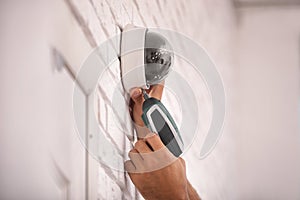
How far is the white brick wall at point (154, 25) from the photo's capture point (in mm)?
1308

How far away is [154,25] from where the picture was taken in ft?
6.40

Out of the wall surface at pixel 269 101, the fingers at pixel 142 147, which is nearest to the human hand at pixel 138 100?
the fingers at pixel 142 147

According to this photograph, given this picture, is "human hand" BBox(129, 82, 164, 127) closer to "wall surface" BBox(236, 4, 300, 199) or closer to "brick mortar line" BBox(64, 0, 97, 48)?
"brick mortar line" BBox(64, 0, 97, 48)

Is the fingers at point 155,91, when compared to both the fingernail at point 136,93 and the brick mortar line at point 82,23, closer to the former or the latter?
the fingernail at point 136,93

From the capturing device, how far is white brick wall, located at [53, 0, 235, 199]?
1.31 meters

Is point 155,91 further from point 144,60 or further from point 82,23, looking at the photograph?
point 82,23

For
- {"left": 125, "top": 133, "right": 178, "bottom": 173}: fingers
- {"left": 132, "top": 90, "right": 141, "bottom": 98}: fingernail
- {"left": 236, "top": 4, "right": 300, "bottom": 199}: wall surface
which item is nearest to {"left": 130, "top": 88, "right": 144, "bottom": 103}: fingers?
{"left": 132, "top": 90, "right": 141, "bottom": 98}: fingernail

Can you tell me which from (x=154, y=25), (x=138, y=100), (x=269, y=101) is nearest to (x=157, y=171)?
(x=138, y=100)

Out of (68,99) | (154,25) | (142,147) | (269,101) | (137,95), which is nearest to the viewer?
(68,99)

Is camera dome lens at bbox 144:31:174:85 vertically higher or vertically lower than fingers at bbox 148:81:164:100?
higher

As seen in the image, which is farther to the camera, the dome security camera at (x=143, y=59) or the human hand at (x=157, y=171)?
the dome security camera at (x=143, y=59)

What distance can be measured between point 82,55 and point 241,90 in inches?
113

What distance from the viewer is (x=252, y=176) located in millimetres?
3896

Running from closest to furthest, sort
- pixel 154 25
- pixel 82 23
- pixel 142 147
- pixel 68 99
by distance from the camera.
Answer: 1. pixel 68 99
2. pixel 82 23
3. pixel 142 147
4. pixel 154 25
